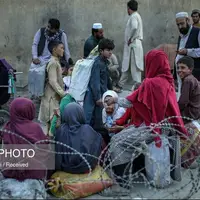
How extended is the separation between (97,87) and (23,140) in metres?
1.77

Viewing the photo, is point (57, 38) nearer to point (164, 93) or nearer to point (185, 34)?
point (185, 34)

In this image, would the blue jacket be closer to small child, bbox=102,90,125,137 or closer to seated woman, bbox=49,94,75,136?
small child, bbox=102,90,125,137

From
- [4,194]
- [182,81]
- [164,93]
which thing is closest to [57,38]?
[182,81]

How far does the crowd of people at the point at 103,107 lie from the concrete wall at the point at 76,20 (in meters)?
1.93

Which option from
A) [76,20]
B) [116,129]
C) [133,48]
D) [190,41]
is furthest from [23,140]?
[76,20]

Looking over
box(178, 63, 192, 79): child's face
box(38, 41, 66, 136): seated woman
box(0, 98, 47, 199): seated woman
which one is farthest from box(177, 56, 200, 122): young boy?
box(0, 98, 47, 199): seated woman

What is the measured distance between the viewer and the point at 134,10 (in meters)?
10.5

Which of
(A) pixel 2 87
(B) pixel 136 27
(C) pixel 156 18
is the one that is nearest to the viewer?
(A) pixel 2 87

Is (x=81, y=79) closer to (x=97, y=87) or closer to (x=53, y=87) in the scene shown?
(x=97, y=87)

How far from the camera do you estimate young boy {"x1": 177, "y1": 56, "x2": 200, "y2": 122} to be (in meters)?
6.84

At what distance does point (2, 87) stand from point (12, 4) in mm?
2806

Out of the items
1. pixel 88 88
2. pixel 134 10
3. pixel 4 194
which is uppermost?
pixel 134 10

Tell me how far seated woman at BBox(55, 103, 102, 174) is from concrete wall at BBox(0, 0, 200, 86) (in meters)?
5.13

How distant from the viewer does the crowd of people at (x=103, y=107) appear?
5.99m
